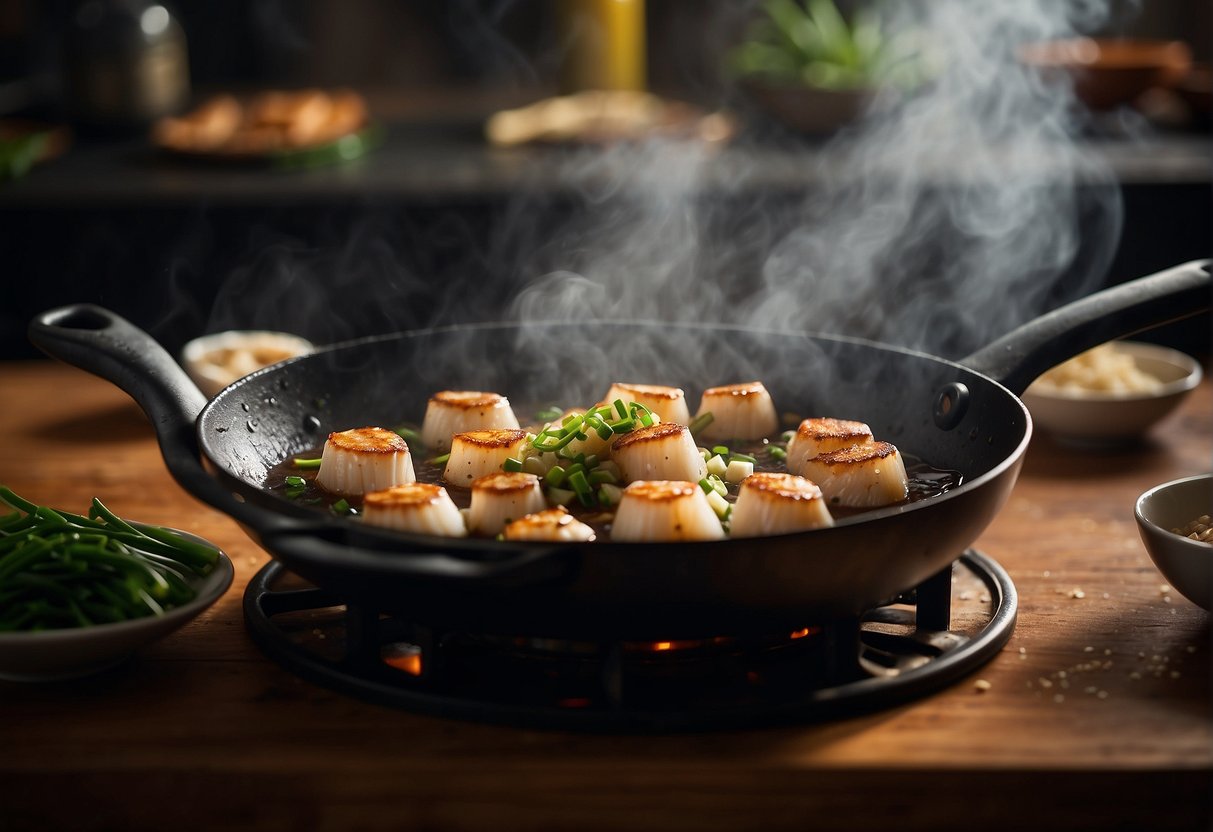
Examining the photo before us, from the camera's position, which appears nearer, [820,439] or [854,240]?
[820,439]

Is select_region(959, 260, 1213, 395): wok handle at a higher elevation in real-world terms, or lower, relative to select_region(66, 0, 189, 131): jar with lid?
lower

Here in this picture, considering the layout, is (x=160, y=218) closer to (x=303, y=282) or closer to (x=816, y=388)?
(x=303, y=282)

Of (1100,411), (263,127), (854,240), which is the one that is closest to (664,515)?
(1100,411)

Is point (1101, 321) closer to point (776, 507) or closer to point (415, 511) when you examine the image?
point (776, 507)

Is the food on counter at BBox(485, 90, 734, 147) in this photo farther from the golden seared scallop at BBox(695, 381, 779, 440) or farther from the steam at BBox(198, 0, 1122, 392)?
the golden seared scallop at BBox(695, 381, 779, 440)

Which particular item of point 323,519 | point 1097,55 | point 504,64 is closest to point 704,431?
point 323,519

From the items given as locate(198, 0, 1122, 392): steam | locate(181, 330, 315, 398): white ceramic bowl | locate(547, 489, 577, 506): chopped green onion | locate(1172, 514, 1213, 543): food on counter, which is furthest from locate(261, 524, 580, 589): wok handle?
locate(198, 0, 1122, 392): steam
